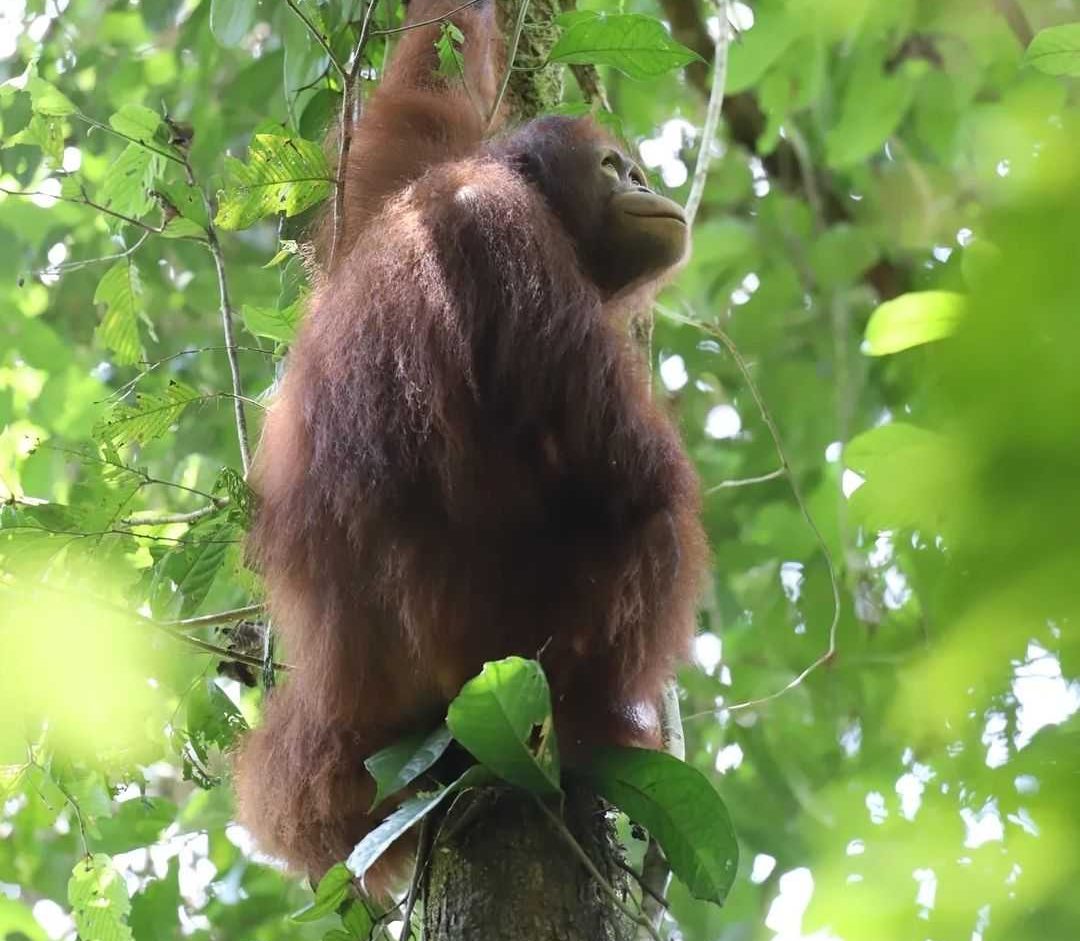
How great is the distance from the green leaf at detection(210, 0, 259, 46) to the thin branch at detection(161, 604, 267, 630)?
44.1 inches

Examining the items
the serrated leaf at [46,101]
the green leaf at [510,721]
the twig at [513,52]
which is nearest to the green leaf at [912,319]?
the green leaf at [510,721]

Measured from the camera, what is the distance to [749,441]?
4.53 metres

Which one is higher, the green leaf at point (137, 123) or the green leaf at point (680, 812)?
the green leaf at point (137, 123)

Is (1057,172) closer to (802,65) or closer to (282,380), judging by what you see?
(282,380)

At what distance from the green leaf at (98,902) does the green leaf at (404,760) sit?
675 millimetres

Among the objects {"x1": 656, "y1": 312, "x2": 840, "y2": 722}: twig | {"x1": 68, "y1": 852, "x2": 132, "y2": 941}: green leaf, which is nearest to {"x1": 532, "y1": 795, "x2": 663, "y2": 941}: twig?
{"x1": 656, "y1": 312, "x2": 840, "y2": 722}: twig

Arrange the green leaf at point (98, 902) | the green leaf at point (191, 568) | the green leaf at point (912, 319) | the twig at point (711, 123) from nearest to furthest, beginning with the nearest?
the green leaf at point (912, 319)
the green leaf at point (98, 902)
the green leaf at point (191, 568)
the twig at point (711, 123)

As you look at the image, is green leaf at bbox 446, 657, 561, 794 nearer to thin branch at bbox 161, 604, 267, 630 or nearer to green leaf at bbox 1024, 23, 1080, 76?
thin branch at bbox 161, 604, 267, 630

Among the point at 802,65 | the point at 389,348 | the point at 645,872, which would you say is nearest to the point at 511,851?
the point at 645,872

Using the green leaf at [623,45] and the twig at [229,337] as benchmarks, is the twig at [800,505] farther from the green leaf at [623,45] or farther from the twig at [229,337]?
the twig at [229,337]

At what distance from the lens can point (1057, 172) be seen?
46cm

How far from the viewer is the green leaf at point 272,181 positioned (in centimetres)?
248

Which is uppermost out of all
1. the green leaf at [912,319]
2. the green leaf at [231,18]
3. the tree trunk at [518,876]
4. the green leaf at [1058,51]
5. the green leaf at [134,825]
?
the green leaf at [912,319]

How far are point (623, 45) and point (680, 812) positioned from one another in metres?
1.45
